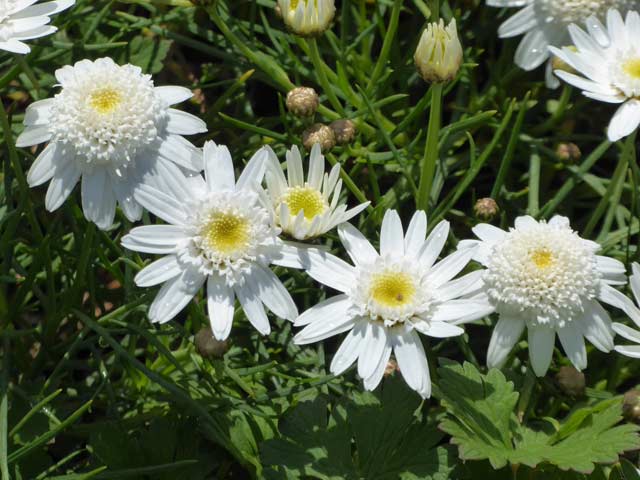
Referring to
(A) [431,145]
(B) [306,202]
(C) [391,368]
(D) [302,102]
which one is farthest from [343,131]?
(C) [391,368]

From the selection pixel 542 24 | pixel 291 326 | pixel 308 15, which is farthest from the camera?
pixel 542 24

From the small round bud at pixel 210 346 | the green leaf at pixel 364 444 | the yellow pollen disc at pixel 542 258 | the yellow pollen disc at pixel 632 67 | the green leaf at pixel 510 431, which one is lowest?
the green leaf at pixel 364 444

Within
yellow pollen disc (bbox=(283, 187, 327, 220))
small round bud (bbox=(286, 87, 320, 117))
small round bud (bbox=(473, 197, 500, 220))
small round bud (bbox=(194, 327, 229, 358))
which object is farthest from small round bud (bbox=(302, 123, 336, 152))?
small round bud (bbox=(194, 327, 229, 358))

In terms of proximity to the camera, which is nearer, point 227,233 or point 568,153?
point 227,233

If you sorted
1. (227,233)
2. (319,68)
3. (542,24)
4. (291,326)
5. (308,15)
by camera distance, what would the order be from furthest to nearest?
(542,24)
(291,326)
(319,68)
(308,15)
(227,233)

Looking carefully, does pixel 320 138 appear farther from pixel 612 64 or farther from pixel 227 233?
Answer: pixel 612 64

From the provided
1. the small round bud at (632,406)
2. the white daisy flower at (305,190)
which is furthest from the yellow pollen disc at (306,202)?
the small round bud at (632,406)

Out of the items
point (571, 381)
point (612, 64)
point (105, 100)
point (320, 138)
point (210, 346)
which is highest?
point (612, 64)

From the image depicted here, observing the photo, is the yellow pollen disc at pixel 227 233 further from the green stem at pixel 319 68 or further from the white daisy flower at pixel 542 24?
the white daisy flower at pixel 542 24
